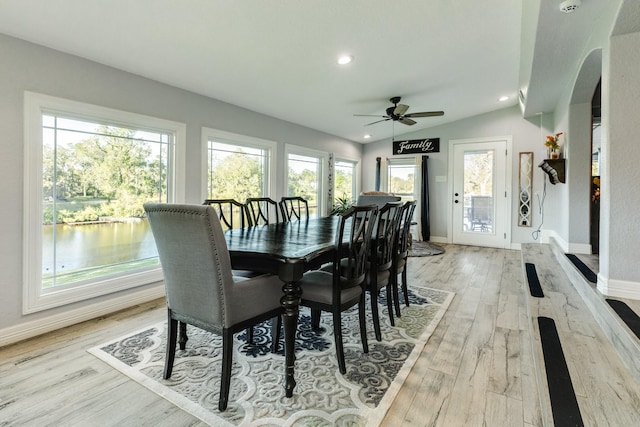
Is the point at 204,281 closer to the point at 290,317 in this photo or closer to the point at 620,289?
the point at 290,317

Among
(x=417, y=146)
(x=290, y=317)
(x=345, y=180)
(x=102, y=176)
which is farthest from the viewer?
(x=345, y=180)

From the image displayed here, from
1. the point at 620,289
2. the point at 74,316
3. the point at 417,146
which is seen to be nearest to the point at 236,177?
the point at 74,316

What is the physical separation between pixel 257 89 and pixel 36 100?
2090 millimetres

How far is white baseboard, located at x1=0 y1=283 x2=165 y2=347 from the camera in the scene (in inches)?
92.2

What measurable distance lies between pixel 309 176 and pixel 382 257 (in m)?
3.79

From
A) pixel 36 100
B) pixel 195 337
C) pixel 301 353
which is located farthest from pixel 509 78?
pixel 36 100

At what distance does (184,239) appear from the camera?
63.7 inches

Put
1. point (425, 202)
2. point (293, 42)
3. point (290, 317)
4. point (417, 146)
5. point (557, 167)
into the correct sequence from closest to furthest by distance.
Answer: point (290, 317) < point (293, 42) < point (557, 167) < point (425, 202) < point (417, 146)

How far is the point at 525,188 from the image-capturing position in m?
5.96

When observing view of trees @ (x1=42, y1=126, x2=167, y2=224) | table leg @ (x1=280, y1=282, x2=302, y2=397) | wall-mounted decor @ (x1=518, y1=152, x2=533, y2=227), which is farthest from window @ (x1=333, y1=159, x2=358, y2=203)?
table leg @ (x1=280, y1=282, x2=302, y2=397)

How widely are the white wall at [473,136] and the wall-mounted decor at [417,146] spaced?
9 cm

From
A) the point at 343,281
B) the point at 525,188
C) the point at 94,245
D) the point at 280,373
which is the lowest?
the point at 280,373

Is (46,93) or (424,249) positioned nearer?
(46,93)

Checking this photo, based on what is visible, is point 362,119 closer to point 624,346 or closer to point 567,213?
point 567,213
